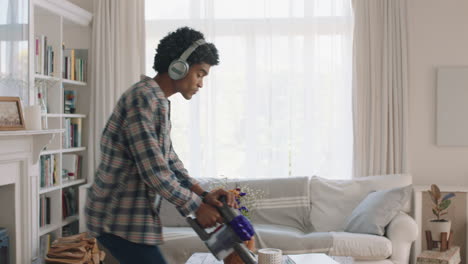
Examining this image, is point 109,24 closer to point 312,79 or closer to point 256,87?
point 256,87

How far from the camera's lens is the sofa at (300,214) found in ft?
12.4

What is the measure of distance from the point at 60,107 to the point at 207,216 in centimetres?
298

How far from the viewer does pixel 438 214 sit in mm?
4055

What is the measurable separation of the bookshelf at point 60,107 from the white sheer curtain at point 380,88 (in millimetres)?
2345

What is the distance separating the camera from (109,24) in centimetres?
489

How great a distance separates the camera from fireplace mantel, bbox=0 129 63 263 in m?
3.55

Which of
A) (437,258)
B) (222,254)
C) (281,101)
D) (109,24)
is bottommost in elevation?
(437,258)

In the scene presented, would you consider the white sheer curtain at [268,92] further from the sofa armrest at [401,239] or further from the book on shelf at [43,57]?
the sofa armrest at [401,239]

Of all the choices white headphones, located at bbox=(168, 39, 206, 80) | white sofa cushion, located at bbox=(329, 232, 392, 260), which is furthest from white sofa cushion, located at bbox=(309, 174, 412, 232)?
white headphones, located at bbox=(168, 39, 206, 80)

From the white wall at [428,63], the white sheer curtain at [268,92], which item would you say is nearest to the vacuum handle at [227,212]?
the white sheer curtain at [268,92]

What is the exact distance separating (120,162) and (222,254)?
0.44 m

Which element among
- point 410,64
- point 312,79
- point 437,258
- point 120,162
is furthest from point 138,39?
point 120,162

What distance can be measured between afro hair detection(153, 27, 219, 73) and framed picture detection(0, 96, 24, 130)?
1.82m

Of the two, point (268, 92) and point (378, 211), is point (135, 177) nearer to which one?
point (378, 211)
